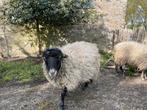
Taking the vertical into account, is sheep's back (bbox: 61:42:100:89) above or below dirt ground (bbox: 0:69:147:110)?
above

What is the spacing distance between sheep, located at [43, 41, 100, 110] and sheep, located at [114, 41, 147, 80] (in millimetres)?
1271

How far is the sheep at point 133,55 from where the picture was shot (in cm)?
939

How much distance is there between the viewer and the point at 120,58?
31.8 feet

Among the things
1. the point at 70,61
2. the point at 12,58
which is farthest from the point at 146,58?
the point at 12,58

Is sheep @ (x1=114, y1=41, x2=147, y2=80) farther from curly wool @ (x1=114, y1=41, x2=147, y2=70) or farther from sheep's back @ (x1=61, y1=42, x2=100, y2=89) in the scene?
sheep's back @ (x1=61, y1=42, x2=100, y2=89)

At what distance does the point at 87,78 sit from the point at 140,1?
7.77m

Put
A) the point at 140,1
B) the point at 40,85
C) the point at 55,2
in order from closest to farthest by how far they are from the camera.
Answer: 1. the point at 40,85
2. the point at 55,2
3. the point at 140,1

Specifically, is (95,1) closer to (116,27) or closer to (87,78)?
(116,27)

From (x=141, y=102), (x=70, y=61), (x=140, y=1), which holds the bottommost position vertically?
(x=141, y=102)

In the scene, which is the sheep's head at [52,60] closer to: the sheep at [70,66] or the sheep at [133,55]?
the sheep at [70,66]

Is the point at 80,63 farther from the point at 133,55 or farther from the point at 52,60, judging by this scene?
the point at 133,55

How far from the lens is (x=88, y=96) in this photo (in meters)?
8.24

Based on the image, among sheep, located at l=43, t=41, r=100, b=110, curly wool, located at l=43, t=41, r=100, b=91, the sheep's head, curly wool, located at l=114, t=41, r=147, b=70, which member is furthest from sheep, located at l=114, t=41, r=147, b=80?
the sheep's head

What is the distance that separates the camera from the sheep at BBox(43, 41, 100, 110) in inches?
281
